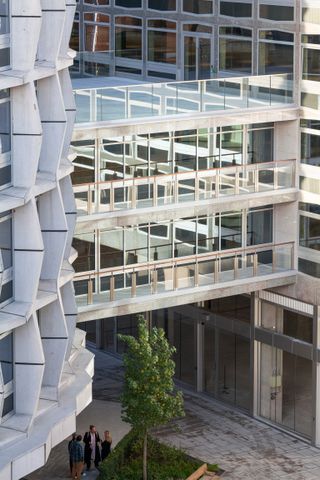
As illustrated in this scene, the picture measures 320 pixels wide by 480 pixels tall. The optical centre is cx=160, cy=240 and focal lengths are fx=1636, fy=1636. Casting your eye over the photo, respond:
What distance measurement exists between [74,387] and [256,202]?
10.0 metres

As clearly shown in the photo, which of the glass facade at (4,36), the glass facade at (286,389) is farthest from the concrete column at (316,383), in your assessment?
the glass facade at (4,36)

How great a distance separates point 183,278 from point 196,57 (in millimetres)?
8350

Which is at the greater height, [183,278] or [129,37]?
[129,37]

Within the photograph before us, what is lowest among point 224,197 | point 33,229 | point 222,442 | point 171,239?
point 222,442

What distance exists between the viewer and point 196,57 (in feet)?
167

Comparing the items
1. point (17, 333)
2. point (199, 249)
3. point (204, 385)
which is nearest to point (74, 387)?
point (17, 333)

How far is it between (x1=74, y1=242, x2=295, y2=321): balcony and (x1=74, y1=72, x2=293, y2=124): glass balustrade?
13.8 ft

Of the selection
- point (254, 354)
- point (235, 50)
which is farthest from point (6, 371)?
point (235, 50)

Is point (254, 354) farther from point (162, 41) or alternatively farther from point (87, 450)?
point (162, 41)

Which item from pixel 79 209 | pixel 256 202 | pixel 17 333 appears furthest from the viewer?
pixel 256 202

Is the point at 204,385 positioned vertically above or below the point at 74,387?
below

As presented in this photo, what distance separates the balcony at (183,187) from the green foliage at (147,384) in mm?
3371

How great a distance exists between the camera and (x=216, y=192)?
1817 inches

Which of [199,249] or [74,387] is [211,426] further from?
[74,387]
